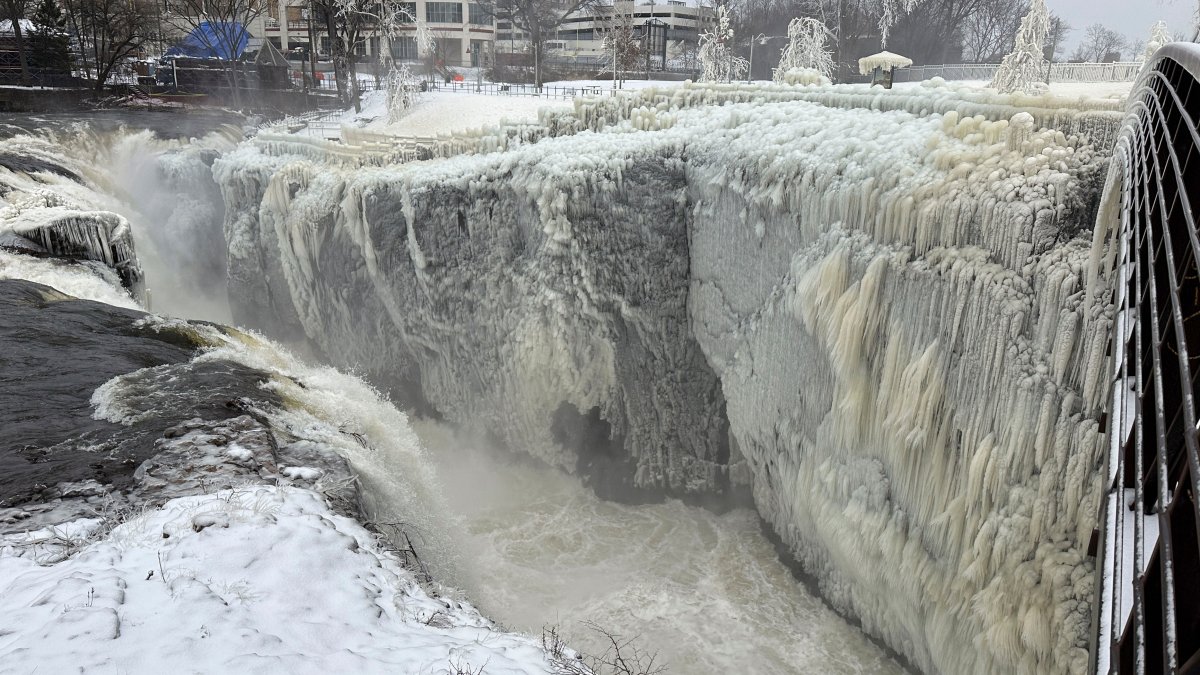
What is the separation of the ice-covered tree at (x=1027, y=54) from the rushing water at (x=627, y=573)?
36.2 ft

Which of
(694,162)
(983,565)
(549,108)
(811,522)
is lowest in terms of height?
(811,522)

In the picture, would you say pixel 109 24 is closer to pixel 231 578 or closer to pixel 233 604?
pixel 231 578

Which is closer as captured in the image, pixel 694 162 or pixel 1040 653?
pixel 1040 653

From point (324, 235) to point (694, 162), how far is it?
876 centimetres

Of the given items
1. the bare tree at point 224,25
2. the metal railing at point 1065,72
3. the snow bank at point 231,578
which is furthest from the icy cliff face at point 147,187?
the metal railing at point 1065,72

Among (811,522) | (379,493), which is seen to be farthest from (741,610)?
(379,493)

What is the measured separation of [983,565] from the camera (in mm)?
7035

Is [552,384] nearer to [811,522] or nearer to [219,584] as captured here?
[811,522]

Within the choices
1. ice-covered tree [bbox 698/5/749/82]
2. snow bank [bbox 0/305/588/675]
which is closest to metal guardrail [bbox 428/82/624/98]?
ice-covered tree [bbox 698/5/749/82]

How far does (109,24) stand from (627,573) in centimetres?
3615

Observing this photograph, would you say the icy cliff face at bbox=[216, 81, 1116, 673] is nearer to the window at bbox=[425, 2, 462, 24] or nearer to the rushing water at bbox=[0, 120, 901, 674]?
the rushing water at bbox=[0, 120, 901, 674]

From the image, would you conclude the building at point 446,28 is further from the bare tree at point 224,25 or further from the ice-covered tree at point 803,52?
the ice-covered tree at point 803,52

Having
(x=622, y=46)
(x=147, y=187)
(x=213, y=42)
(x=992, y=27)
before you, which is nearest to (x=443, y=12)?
(x=213, y=42)

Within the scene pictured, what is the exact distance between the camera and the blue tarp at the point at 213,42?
35.0 meters
